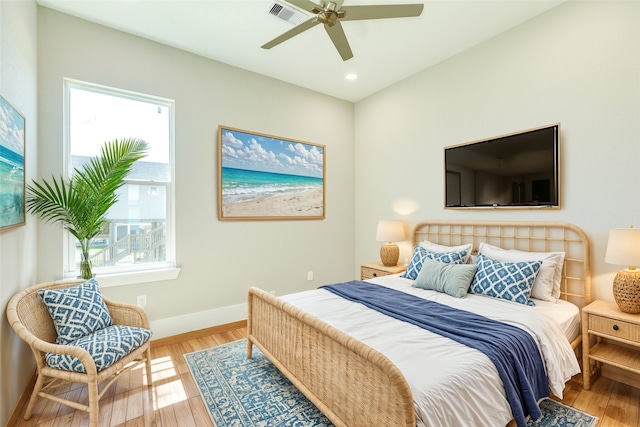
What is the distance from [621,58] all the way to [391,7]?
1783 mm

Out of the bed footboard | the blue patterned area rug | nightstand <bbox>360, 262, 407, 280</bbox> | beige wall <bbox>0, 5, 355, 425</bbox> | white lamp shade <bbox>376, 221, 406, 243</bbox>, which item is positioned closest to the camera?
the bed footboard

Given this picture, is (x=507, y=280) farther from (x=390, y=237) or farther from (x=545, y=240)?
(x=390, y=237)

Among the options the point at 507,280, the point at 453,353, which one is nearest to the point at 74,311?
the point at 453,353

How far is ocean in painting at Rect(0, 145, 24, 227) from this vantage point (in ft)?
5.56

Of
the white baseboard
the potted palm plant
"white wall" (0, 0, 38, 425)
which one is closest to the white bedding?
the white baseboard

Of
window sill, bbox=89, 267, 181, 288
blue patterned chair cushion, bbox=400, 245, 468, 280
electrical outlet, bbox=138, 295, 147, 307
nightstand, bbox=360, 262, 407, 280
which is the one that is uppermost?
blue patterned chair cushion, bbox=400, 245, 468, 280

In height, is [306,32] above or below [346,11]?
above

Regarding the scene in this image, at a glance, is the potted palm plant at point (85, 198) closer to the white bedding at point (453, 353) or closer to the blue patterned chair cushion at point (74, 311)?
the blue patterned chair cushion at point (74, 311)

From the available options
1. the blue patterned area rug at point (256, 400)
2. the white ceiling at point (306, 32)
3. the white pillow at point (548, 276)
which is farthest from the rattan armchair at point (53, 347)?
the white pillow at point (548, 276)

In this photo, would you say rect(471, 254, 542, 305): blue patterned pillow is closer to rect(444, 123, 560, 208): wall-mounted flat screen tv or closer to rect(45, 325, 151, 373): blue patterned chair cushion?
rect(444, 123, 560, 208): wall-mounted flat screen tv

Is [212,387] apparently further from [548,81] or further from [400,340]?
[548,81]

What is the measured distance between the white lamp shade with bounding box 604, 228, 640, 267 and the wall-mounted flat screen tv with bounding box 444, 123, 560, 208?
536 mm

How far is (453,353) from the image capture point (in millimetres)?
1535

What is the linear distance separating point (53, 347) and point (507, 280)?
3.07 m
